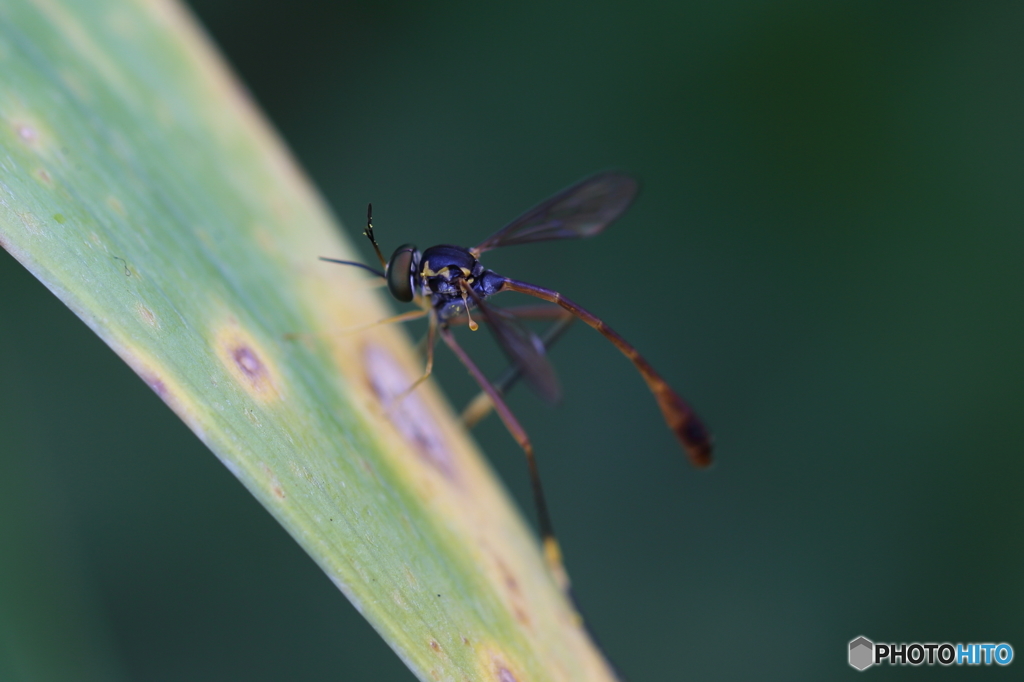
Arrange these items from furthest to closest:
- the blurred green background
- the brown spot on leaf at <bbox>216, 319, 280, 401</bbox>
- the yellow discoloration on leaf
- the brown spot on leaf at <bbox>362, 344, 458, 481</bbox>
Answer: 1. the blurred green background
2. the brown spot on leaf at <bbox>362, 344, 458, 481</bbox>
3. the brown spot on leaf at <bbox>216, 319, 280, 401</bbox>
4. the yellow discoloration on leaf

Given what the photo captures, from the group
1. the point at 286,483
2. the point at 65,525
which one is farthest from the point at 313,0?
the point at 286,483

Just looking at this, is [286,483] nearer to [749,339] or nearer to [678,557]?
[678,557]

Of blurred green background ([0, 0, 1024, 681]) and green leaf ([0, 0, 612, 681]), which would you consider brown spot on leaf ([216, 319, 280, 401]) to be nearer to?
green leaf ([0, 0, 612, 681])

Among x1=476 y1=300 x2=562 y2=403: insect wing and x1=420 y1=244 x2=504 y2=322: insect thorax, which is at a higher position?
x1=420 y1=244 x2=504 y2=322: insect thorax

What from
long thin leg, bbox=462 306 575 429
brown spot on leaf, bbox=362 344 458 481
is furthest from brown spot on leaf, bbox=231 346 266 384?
long thin leg, bbox=462 306 575 429

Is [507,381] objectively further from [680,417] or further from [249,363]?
[249,363]
